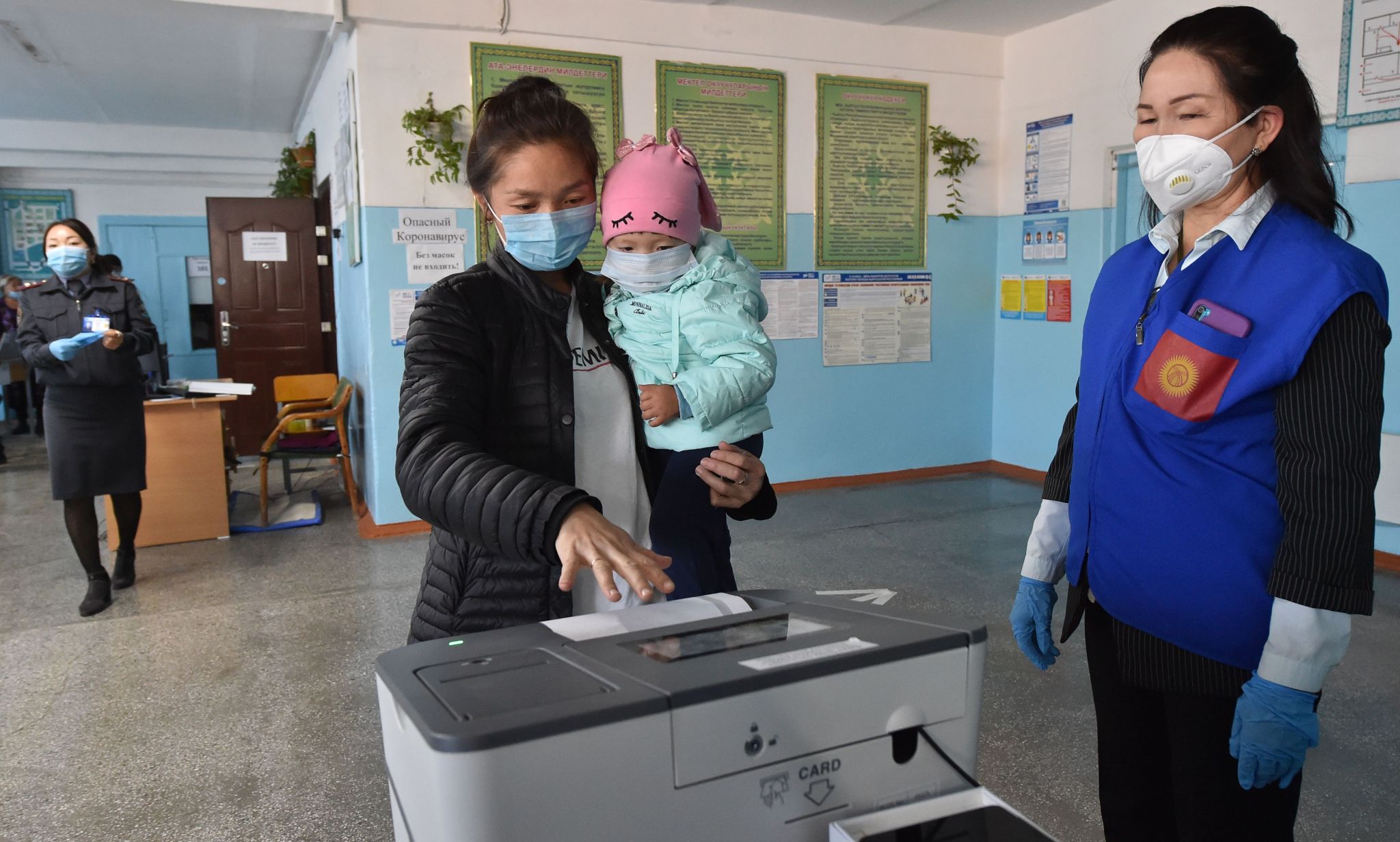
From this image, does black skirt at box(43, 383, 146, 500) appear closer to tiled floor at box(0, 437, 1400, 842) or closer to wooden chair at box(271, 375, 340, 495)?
tiled floor at box(0, 437, 1400, 842)

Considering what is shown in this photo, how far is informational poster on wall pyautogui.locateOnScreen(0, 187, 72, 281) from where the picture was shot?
9406 mm

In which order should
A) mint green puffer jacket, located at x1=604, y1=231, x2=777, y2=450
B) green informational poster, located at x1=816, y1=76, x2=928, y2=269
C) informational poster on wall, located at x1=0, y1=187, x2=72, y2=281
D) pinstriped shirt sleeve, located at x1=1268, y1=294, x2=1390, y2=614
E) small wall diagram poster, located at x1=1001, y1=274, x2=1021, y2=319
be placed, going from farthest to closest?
informational poster on wall, located at x1=0, y1=187, x2=72, y2=281, small wall diagram poster, located at x1=1001, y1=274, x2=1021, y2=319, green informational poster, located at x1=816, y1=76, x2=928, y2=269, mint green puffer jacket, located at x1=604, y1=231, x2=777, y2=450, pinstriped shirt sleeve, located at x1=1268, y1=294, x2=1390, y2=614

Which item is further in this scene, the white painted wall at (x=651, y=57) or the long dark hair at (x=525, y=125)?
the white painted wall at (x=651, y=57)

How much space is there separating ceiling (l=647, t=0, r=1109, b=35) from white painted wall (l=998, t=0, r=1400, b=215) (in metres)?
0.14

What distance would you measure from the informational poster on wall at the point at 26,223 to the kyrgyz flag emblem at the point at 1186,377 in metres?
11.0

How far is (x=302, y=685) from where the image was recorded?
10.0ft

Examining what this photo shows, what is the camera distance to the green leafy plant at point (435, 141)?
15.4 feet

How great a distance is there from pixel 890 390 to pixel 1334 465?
4942 millimetres

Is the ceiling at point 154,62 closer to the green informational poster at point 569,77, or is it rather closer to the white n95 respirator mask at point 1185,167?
the green informational poster at point 569,77

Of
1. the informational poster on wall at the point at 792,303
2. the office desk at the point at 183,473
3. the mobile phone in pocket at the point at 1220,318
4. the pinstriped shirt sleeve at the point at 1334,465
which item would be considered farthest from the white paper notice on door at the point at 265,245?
the pinstriped shirt sleeve at the point at 1334,465

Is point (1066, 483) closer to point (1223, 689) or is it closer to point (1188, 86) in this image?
point (1223, 689)

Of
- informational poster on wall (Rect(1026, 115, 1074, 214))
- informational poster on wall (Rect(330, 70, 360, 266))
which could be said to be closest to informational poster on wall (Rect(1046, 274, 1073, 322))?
informational poster on wall (Rect(1026, 115, 1074, 214))

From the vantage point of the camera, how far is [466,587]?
44.6 inches

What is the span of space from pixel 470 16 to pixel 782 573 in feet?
10.6
